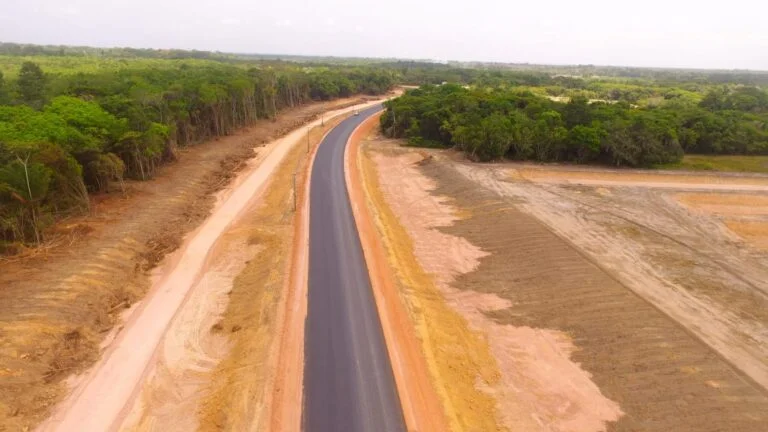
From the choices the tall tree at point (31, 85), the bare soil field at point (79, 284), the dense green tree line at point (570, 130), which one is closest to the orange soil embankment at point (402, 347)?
the bare soil field at point (79, 284)

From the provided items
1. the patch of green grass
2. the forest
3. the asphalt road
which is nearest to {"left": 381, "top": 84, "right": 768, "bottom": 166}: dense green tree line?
the forest

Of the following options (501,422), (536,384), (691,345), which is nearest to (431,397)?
(501,422)

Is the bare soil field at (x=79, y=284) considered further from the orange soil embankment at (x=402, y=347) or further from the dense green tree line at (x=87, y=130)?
the orange soil embankment at (x=402, y=347)

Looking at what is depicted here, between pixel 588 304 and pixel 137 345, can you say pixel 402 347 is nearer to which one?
pixel 588 304

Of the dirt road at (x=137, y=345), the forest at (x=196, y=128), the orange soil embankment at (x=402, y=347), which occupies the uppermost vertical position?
the forest at (x=196, y=128)

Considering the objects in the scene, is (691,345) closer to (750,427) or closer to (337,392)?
(750,427)
